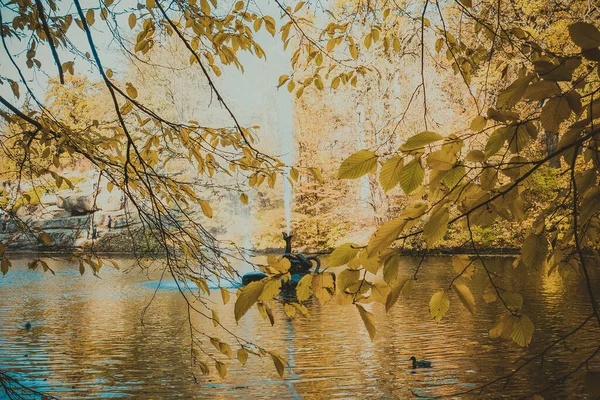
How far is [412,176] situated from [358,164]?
4.1 inches

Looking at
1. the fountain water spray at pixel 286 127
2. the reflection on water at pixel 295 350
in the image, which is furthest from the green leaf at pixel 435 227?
the fountain water spray at pixel 286 127

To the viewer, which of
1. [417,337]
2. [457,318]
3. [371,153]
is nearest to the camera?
[371,153]

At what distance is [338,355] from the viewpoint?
23.2 ft

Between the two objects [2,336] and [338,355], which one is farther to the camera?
[2,336]

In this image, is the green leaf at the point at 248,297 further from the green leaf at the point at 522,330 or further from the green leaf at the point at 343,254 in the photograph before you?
the green leaf at the point at 522,330

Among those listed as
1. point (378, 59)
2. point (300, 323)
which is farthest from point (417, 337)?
point (378, 59)

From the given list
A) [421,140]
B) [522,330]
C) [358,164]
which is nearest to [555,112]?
[421,140]

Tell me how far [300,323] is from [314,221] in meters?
18.7

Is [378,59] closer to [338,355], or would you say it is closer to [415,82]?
[415,82]

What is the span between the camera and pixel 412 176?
3.53ft

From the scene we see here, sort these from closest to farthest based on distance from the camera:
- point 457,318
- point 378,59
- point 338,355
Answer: point 338,355
point 457,318
point 378,59

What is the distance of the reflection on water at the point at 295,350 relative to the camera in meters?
5.74

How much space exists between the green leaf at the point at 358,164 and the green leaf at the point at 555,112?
1.02 ft

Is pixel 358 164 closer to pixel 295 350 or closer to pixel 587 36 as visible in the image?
pixel 587 36
